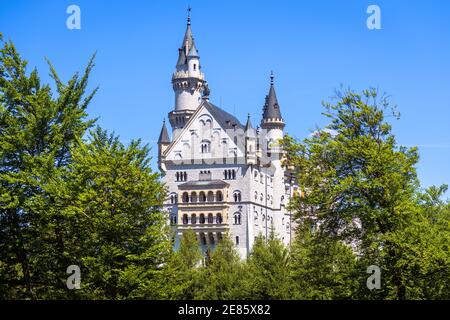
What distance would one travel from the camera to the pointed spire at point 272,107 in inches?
4712

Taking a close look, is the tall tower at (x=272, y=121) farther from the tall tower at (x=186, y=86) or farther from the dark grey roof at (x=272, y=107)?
the tall tower at (x=186, y=86)

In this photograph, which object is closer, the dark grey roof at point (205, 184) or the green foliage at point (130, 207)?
the green foliage at point (130, 207)

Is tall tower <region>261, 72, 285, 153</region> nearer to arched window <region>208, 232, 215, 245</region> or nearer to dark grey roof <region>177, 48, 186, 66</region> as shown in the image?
dark grey roof <region>177, 48, 186, 66</region>

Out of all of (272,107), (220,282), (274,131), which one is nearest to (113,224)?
(220,282)

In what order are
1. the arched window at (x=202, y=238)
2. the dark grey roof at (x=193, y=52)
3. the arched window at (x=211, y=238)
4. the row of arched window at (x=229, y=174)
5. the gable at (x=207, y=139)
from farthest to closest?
Answer: the dark grey roof at (x=193, y=52)
the gable at (x=207, y=139)
the row of arched window at (x=229, y=174)
the arched window at (x=202, y=238)
the arched window at (x=211, y=238)

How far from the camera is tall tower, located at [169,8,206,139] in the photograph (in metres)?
120

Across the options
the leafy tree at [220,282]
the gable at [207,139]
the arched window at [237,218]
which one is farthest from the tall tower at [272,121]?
the leafy tree at [220,282]

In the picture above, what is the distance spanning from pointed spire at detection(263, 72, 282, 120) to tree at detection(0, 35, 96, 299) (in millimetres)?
85843

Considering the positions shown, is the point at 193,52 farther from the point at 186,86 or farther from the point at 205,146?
the point at 205,146

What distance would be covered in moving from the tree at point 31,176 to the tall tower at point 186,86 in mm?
84007

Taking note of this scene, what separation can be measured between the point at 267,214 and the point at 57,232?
278ft

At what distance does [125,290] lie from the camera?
33094 millimetres

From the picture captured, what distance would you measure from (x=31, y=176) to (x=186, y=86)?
88.5 m
